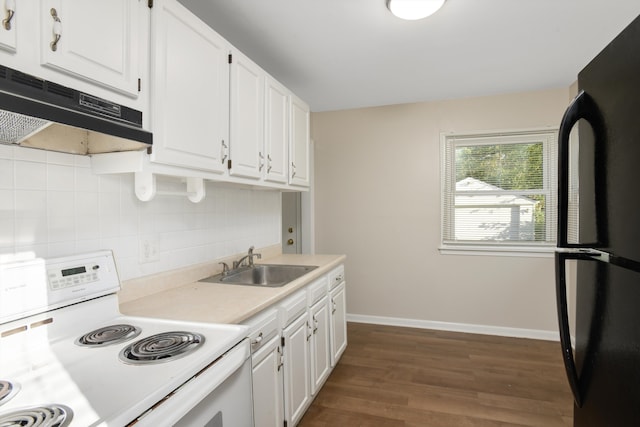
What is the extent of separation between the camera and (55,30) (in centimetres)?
102

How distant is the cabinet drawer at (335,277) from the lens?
2699 millimetres

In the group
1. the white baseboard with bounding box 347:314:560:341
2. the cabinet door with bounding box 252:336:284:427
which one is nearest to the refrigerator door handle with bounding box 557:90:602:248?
the cabinet door with bounding box 252:336:284:427

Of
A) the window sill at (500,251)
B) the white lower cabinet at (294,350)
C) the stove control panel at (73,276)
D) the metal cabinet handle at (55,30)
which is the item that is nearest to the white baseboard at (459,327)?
the window sill at (500,251)

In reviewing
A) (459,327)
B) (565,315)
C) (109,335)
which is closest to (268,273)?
(109,335)

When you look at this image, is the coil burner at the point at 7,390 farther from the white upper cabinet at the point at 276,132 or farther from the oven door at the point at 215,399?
the white upper cabinet at the point at 276,132

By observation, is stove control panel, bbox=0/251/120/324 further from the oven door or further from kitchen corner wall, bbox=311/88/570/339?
kitchen corner wall, bbox=311/88/570/339

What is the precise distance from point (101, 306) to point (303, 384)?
4.22 feet

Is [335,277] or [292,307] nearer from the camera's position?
[292,307]

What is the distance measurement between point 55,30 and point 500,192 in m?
3.71

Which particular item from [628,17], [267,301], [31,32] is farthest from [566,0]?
[31,32]

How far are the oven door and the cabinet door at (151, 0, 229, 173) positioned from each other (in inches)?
33.5

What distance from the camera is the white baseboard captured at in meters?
3.48

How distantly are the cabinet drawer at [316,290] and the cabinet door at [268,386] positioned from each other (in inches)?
19.0

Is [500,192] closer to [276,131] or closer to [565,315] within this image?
[276,131]
